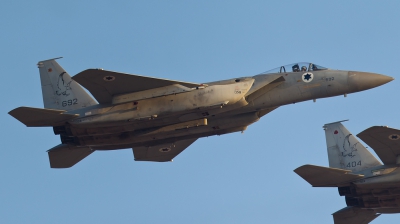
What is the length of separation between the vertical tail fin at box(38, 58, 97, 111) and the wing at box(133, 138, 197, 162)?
15.4ft

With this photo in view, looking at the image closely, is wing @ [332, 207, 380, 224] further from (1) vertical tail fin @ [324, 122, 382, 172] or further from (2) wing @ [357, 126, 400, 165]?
(2) wing @ [357, 126, 400, 165]

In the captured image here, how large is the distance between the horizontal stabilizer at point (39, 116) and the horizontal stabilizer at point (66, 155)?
7.85 feet

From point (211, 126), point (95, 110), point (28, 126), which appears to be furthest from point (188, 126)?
point (28, 126)

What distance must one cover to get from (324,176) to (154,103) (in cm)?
893

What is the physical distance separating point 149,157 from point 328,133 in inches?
376

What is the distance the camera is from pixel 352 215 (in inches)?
1599

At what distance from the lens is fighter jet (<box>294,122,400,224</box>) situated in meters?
36.8

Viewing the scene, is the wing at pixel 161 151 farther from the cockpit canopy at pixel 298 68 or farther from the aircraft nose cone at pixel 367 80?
the aircraft nose cone at pixel 367 80

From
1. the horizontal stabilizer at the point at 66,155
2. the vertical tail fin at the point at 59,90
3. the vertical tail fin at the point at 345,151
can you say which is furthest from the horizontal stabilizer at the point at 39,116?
the vertical tail fin at the point at 345,151

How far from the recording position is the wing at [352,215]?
40.6 meters

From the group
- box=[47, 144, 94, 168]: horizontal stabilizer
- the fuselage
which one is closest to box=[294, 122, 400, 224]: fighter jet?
the fuselage

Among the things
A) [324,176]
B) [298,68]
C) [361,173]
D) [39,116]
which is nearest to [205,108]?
[298,68]

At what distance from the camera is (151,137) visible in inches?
1433

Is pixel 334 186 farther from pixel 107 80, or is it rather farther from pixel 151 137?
pixel 107 80
